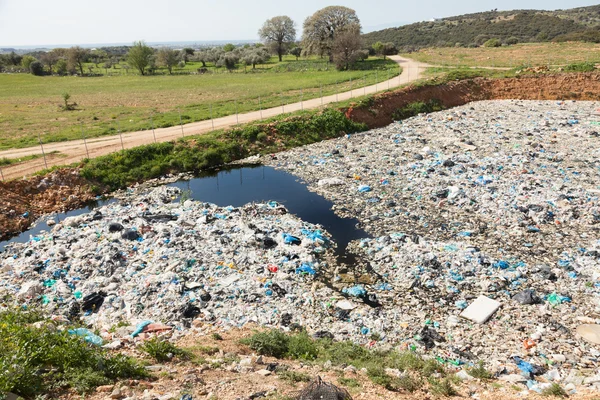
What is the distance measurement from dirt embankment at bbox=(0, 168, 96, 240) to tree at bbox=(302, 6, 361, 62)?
4290 centimetres

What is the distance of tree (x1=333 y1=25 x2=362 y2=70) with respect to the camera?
152 ft

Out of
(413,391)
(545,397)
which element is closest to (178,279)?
(413,391)

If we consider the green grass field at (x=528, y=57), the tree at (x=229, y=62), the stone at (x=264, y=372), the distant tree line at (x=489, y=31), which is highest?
the distant tree line at (x=489, y=31)

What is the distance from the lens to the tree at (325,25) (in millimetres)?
54562

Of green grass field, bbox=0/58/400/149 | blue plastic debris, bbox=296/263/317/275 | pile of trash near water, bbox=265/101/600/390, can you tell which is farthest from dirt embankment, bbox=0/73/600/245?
blue plastic debris, bbox=296/263/317/275

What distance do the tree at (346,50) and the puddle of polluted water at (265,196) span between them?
99.5 ft

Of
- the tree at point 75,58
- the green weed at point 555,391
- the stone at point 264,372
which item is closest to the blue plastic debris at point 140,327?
the stone at point 264,372

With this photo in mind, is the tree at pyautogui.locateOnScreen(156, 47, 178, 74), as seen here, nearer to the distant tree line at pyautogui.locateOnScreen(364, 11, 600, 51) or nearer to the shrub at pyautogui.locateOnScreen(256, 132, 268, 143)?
the distant tree line at pyautogui.locateOnScreen(364, 11, 600, 51)

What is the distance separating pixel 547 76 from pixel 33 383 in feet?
119

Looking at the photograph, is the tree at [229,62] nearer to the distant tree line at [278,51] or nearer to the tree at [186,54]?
the distant tree line at [278,51]

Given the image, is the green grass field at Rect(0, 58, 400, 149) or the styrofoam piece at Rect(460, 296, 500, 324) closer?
the styrofoam piece at Rect(460, 296, 500, 324)

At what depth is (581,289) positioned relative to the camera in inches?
388

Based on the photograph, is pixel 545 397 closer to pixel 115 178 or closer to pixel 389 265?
pixel 389 265

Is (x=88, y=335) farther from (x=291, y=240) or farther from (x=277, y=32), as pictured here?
(x=277, y=32)
